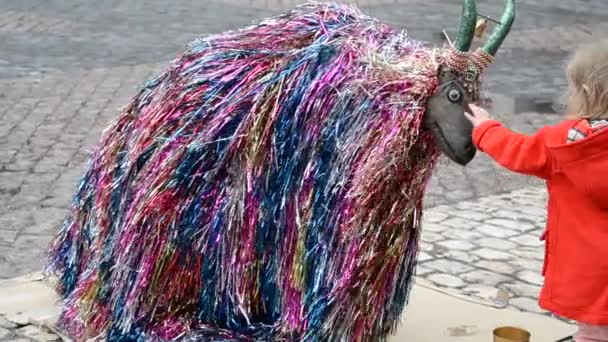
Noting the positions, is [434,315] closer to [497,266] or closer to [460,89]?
[497,266]

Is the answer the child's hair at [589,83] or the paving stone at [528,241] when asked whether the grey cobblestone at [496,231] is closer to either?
the paving stone at [528,241]

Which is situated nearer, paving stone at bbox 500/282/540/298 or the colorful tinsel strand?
the colorful tinsel strand

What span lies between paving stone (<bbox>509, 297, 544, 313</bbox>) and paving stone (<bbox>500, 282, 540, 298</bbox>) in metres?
0.06

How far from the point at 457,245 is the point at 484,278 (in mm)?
452

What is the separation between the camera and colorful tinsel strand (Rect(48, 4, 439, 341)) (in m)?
3.57

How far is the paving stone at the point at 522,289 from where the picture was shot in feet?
16.6

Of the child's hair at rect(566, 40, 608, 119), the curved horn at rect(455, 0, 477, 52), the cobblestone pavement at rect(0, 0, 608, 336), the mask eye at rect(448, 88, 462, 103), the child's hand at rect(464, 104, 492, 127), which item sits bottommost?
the cobblestone pavement at rect(0, 0, 608, 336)

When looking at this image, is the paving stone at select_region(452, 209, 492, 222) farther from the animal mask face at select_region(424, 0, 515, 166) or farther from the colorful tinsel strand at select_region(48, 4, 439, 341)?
the animal mask face at select_region(424, 0, 515, 166)

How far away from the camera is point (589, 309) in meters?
3.37

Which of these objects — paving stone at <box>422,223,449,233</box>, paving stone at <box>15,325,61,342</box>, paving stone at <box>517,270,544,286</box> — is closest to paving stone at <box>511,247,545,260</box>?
paving stone at <box>517,270,544,286</box>

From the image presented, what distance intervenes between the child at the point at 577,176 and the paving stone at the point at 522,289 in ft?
5.19

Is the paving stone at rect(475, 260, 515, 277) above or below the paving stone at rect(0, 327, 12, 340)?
above

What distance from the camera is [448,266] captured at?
5.37 metres

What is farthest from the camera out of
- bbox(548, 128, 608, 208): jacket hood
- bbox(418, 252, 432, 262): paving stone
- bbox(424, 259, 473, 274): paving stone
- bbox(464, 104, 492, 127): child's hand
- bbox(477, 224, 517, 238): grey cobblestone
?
bbox(477, 224, 517, 238): grey cobblestone
